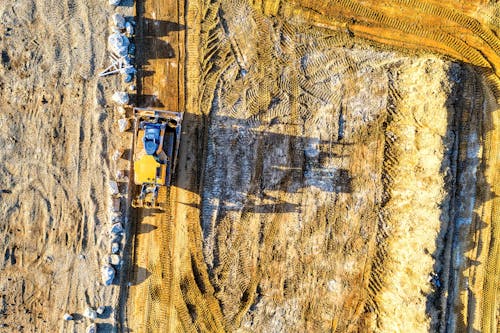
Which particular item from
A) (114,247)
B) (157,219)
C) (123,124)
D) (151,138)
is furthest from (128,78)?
(114,247)

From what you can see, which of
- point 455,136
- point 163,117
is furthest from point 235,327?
point 455,136

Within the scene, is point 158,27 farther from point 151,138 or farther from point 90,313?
point 90,313

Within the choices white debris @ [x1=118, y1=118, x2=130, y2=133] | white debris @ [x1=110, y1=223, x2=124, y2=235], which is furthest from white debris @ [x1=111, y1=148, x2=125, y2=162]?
white debris @ [x1=110, y1=223, x2=124, y2=235]

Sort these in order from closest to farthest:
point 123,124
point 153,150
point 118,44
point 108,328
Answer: point 153,150, point 118,44, point 123,124, point 108,328

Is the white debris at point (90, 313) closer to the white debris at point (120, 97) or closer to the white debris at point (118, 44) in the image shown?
the white debris at point (120, 97)

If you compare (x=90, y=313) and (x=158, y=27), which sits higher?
(x=158, y=27)

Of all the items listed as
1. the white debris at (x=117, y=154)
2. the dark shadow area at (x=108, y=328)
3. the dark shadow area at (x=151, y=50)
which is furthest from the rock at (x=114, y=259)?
the dark shadow area at (x=151, y=50)

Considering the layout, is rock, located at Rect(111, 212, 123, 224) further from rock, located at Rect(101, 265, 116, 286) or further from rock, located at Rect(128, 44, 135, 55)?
rock, located at Rect(128, 44, 135, 55)
